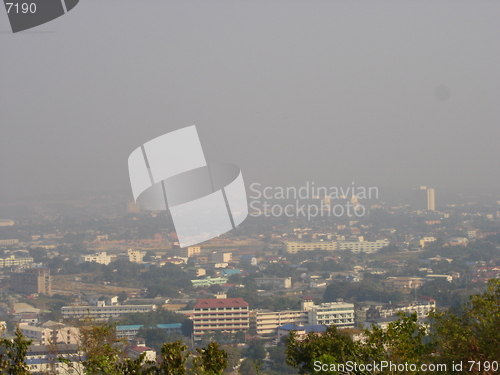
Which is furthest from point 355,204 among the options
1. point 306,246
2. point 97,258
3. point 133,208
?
point 97,258

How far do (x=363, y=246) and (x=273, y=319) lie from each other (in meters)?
11.0

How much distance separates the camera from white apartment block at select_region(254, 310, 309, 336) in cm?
859

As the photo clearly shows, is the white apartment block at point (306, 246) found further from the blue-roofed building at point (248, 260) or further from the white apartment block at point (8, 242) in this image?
the white apartment block at point (8, 242)

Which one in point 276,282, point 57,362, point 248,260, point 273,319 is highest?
point 57,362

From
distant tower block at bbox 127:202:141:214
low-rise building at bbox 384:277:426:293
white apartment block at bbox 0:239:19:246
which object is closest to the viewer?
low-rise building at bbox 384:277:426:293

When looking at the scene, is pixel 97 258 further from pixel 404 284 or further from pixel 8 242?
pixel 404 284

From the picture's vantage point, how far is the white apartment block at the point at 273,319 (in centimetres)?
859

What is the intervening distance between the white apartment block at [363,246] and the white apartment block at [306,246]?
0.35 meters

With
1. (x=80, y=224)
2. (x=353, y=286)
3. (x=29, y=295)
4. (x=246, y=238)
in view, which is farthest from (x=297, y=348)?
(x=80, y=224)

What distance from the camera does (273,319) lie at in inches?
347

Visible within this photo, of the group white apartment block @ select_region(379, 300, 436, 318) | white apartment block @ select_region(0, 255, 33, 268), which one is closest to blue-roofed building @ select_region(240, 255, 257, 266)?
white apartment block @ select_region(0, 255, 33, 268)

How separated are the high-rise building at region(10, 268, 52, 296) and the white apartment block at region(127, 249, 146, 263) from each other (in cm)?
372

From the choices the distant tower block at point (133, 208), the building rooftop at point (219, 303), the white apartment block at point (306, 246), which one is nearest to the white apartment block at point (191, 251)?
the distant tower block at point (133, 208)

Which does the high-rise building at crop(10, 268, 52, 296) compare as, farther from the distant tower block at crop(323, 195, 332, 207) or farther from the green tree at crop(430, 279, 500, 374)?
the green tree at crop(430, 279, 500, 374)
